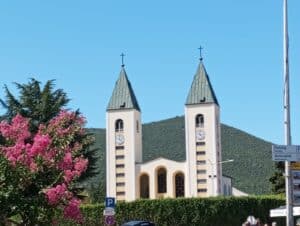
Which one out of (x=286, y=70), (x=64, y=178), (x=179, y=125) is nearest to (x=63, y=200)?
(x=64, y=178)

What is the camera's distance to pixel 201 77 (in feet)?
358

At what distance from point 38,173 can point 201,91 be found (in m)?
87.7

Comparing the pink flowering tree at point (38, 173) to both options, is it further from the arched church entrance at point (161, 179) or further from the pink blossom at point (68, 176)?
the arched church entrance at point (161, 179)

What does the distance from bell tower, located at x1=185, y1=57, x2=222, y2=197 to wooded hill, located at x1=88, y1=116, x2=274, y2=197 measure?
49.7 meters

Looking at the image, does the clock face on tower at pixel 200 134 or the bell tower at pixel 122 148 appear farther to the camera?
the bell tower at pixel 122 148

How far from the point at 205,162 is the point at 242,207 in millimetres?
41731

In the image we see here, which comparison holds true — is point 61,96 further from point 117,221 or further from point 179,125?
point 179,125

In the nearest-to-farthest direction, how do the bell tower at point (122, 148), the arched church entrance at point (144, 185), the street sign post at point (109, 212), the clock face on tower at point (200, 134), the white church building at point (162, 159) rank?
the street sign post at point (109, 212) → the white church building at point (162, 159) → the clock face on tower at point (200, 134) → the bell tower at point (122, 148) → the arched church entrance at point (144, 185)

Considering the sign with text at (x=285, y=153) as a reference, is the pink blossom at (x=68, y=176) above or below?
below

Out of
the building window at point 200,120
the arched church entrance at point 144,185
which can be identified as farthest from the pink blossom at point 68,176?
the arched church entrance at point 144,185

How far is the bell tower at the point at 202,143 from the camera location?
338ft

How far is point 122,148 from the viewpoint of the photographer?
10762cm

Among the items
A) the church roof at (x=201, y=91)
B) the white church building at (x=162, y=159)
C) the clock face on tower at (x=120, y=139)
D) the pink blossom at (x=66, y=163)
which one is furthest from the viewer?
the clock face on tower at (x=120, y=139)

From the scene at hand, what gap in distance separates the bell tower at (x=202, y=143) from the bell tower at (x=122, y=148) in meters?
8.17
